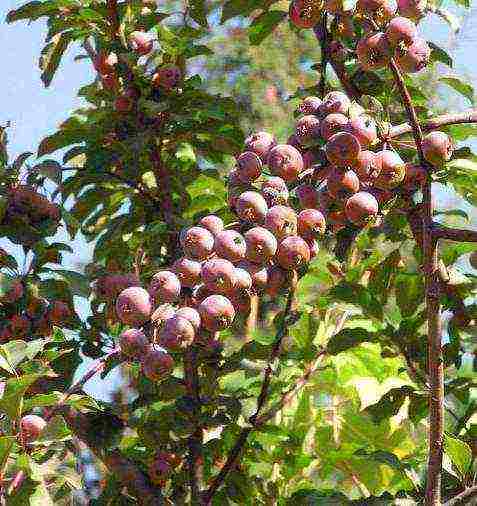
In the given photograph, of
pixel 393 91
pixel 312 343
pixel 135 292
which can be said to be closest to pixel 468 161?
pixel 393 91

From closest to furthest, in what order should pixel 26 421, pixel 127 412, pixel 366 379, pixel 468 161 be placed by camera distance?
pixel 26 421
pixel 468 161
pixel 127 412
pixel 366 379

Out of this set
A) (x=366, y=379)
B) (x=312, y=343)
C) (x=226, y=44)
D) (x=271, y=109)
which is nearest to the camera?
(x=312, y=343)

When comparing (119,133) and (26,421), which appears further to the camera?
(119,133)

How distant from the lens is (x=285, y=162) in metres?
1.24

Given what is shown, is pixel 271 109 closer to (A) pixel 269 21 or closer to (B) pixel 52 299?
(A) pixel 269 21

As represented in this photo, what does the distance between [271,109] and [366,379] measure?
183cm

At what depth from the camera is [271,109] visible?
395 centimetres

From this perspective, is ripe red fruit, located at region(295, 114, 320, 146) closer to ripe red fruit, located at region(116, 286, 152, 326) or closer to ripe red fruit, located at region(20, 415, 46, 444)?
ripe red fruit, located at region(116, 286, 152, 326)

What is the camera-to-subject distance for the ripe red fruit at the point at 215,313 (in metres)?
1.12

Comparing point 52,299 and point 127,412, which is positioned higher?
point 52,299

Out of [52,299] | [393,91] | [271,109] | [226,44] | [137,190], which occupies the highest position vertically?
[226,44]

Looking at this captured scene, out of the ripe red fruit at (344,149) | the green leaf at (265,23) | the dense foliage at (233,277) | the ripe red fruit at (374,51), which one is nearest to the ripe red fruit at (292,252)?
the dense foliage at (233,277)

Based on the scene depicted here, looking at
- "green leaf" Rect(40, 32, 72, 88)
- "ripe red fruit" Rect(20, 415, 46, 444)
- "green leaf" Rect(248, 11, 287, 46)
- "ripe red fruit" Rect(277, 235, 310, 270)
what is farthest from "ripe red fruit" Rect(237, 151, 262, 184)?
"green leaf" Rect(40, 32, 72, 88)

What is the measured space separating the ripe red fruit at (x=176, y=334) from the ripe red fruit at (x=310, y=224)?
211mm
